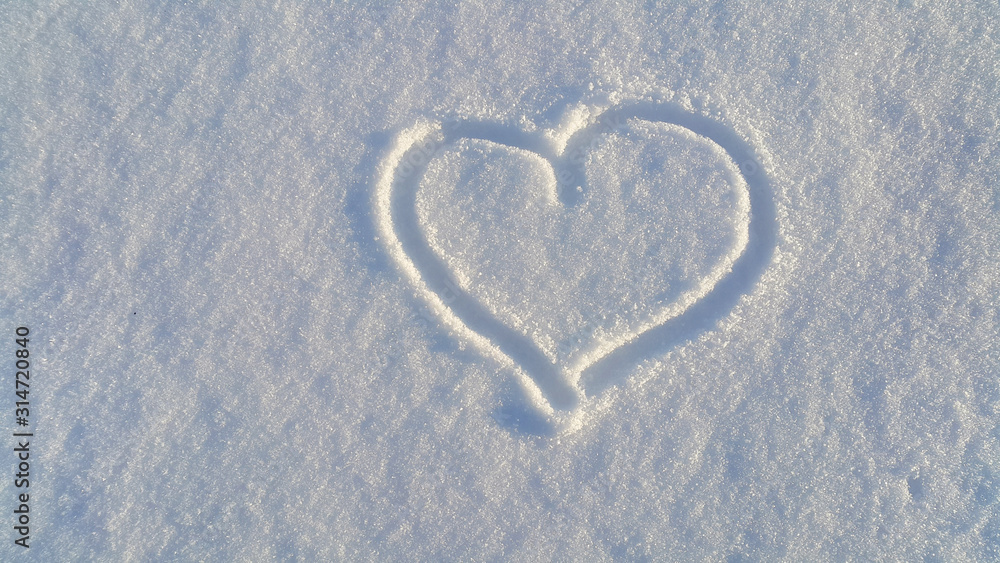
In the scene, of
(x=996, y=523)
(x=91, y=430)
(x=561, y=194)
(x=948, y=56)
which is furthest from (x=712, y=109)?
(x=91, y=430)

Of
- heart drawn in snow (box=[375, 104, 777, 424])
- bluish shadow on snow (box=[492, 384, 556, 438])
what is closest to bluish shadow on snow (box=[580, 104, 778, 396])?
heart drawn in snow (box=[375, 104, 777, 424])

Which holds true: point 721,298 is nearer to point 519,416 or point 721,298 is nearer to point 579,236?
point 579,236

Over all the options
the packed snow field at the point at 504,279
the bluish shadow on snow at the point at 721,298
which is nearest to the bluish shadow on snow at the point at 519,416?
the packed snow field at the point at 504,279

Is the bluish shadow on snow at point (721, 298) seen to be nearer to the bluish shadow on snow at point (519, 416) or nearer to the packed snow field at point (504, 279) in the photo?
the packed snow field at point (504, 279)

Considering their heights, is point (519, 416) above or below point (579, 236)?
below

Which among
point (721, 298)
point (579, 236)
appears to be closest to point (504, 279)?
point (579, 236)

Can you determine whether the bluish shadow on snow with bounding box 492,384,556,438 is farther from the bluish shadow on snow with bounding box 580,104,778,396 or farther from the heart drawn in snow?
the bluish shadow on snow with bounding box 580,104,778,396

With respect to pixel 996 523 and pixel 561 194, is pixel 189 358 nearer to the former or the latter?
pixel 561 194
